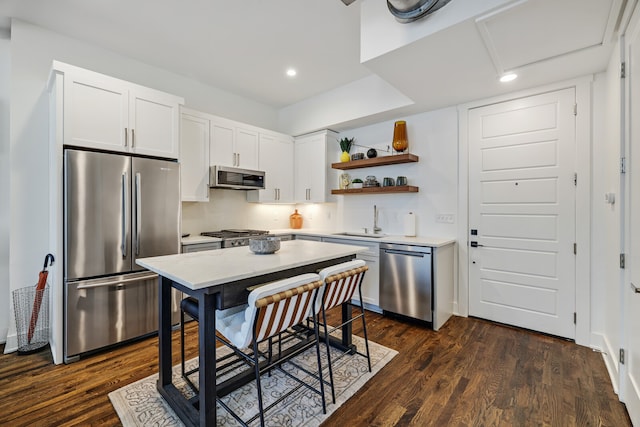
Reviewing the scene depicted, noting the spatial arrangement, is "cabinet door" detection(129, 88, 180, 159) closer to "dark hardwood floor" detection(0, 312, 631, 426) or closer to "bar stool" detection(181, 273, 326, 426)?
"bar stool" detection(181, 273, 326, 426)

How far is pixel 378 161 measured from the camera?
3848 millimetres

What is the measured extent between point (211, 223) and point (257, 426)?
2.90 m

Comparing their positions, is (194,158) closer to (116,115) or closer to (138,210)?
(116,115)

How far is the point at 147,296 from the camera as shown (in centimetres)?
280

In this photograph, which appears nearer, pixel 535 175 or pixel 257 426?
pixel 257 426

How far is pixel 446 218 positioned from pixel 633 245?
74.5 inches

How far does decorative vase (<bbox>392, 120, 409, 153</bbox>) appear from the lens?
3729 mm

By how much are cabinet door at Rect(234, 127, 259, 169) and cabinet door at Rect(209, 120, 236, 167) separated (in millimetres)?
75

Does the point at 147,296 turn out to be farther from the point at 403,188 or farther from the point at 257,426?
the point at 403,188

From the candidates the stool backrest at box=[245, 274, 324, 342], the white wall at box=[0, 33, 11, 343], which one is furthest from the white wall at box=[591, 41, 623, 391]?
the white wall at box=[0, 33, 11, 343]

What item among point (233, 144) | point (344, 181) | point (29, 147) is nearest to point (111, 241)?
point (29, 147)

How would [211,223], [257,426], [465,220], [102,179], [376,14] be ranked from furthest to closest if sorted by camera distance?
[211,223] → [465,220] → [102,179] → [376,14] → [257,426]

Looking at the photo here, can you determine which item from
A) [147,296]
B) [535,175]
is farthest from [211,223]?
[535,175]

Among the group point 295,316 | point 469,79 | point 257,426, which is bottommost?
point 257,426
